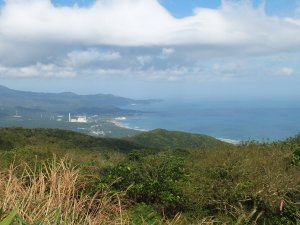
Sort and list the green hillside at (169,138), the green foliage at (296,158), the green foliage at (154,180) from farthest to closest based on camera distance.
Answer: the green hillside at (169,138)
the green foliage at (296,158)
the green foliage at (154,180)

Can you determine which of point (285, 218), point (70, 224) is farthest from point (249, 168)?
point (70, 224)

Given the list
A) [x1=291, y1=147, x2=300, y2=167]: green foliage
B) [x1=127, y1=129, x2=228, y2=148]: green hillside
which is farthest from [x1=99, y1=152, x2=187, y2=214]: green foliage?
[x1=127, y1=129, x2=228, y2=148]: green hillside

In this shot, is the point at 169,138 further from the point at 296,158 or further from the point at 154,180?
the point at 154,180

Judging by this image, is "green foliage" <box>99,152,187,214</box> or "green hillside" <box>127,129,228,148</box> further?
"green hillside" <box>127,129,228,148</box>

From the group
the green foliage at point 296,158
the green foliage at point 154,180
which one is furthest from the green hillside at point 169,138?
the green foliage at point 154,180

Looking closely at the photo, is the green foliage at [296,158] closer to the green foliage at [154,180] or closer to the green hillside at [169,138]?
the green foliage at [154,180]

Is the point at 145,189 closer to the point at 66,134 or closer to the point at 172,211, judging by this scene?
the point at 172,211

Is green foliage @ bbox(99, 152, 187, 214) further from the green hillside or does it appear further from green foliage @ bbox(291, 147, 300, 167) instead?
the green hillside

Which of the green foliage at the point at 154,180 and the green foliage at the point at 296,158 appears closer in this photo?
the green foliage at the point at 154,180
